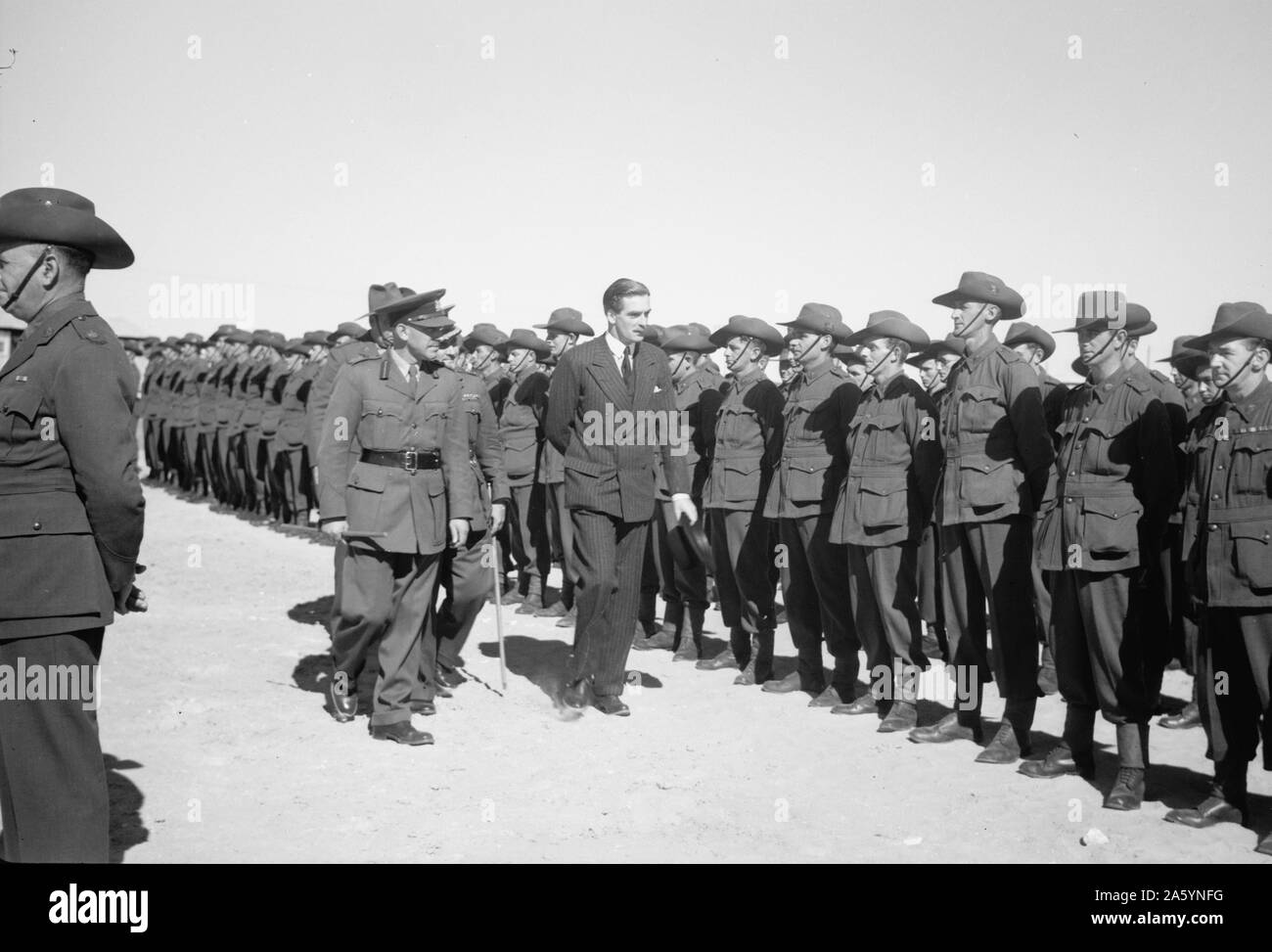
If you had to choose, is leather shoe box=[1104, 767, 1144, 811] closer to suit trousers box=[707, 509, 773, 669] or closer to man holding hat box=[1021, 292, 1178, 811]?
man holding hat box=[1021, 292, 1178, 811]

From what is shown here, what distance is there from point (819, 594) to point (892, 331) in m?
1.72

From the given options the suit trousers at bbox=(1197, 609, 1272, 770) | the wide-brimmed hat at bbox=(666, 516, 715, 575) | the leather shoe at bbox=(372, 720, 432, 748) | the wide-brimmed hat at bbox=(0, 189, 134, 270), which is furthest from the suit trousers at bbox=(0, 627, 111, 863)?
the wide-brimmed hat at bbox=(666, 516, 715, 575)

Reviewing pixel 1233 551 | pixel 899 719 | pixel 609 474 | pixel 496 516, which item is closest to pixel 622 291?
pixel 609 474

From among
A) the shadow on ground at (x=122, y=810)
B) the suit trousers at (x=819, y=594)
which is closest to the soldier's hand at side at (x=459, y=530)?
the shadow on ground at (x=122, y=810)

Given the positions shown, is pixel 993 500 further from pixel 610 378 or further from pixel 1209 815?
pixel 610 378

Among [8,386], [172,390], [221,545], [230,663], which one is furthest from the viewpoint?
[172,390]

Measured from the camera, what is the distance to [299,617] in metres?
10.3

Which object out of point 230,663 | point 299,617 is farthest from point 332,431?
point 299,617

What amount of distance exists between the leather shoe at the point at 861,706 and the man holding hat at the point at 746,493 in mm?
978

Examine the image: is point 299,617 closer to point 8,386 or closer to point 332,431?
point 332,431

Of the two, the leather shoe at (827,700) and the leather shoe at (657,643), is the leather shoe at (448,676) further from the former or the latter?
the leather shoe at (827,700)

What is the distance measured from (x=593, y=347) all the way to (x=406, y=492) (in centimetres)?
150

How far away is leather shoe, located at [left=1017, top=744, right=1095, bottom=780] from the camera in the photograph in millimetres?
6184

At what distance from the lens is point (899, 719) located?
23.2 ft
